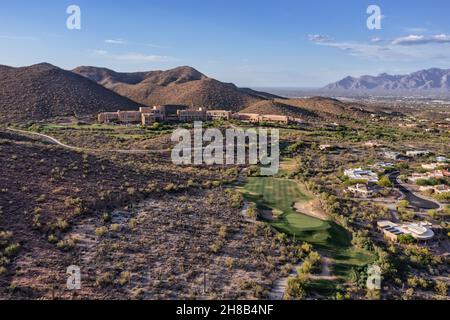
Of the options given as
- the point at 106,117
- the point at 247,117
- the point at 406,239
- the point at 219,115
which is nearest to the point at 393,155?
the point at 406,239

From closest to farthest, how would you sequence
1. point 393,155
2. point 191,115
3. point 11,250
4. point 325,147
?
point 11,250 < point 393,155 < point 325,147 < point 191,115

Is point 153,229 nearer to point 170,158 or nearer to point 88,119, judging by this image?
point 170,158

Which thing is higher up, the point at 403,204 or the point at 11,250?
the point at 11,250

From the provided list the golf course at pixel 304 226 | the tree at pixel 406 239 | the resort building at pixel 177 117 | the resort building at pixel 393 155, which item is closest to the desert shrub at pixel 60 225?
the golf course at pixel 304 226

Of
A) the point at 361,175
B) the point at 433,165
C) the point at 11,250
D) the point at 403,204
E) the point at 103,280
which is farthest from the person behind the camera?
the point at 433,165

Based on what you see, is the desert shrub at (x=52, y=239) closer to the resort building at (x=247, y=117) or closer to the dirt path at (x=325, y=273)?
the dirt path at (x=325, y=273)

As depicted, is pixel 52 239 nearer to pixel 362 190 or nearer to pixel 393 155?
pixel 362 190

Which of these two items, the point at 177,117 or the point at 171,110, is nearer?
the point at 177,117

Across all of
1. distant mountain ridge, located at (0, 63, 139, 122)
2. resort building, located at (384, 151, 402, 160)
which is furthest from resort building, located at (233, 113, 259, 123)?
resort building, located at (384, 151, 402, 160)

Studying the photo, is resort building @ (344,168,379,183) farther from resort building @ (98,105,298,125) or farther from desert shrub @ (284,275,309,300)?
resort building @ (98,105,298,125)
